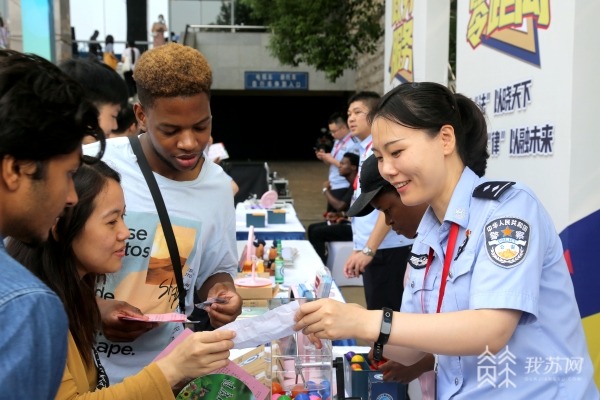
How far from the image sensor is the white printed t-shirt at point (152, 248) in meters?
1.72

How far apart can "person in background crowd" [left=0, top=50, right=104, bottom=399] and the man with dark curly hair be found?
0.84m

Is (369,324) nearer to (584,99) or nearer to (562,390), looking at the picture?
(562,390)

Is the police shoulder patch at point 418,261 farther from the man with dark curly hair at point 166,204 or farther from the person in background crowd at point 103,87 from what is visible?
the person in background crowd at point 103,87

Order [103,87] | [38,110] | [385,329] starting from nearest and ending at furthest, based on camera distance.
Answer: [38,110] → [385,329] → [103,87]

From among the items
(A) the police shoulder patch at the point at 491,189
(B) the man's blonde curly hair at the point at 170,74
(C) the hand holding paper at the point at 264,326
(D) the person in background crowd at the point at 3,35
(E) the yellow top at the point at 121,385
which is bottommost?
(E) the yellow top at the point at 121,385

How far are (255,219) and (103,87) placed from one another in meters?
2.77

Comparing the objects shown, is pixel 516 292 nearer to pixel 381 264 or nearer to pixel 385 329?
pixel 385 329

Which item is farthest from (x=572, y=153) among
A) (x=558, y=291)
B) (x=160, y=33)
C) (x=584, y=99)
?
(x=160, y=33)

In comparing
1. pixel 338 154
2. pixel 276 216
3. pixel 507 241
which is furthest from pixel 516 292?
pixel 338 154

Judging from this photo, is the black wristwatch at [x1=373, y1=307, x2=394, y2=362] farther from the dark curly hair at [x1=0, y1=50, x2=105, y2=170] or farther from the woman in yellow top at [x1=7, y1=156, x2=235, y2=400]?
the dark curly hair at [x1=0, y1=50, x2=105, y2=170]

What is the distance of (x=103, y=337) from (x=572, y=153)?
2.09m

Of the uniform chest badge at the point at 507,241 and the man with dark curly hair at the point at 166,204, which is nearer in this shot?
the uniform chest badge at the point at 507,241

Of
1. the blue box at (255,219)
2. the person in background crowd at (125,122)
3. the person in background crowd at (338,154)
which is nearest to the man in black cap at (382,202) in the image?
the person in background crowd at (125,122)

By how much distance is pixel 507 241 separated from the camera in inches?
49.9
